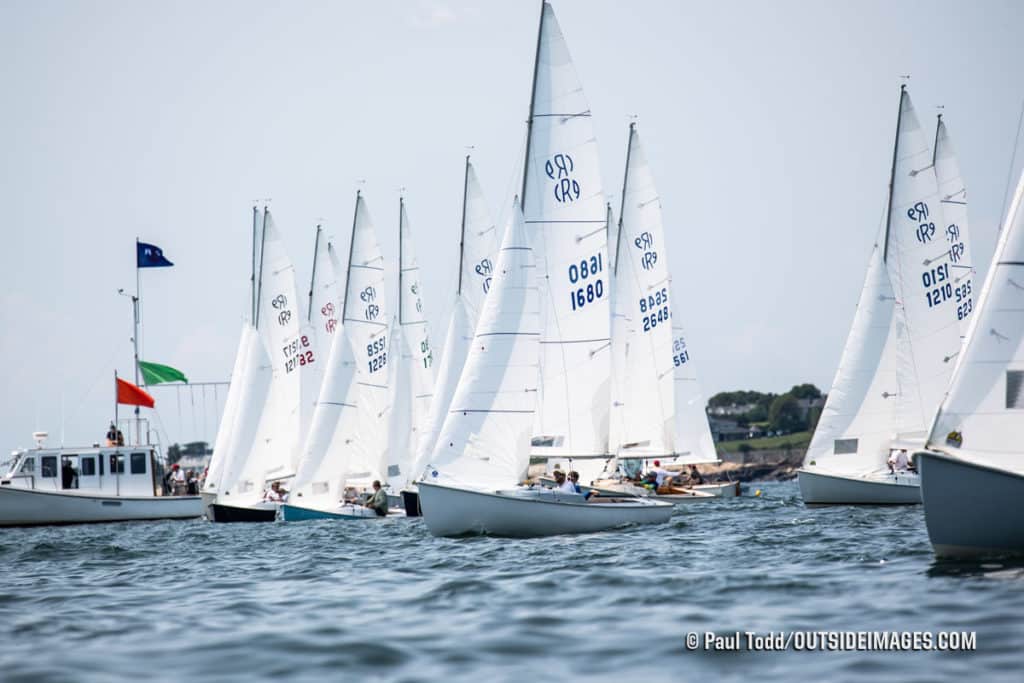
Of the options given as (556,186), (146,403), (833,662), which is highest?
(556,186)

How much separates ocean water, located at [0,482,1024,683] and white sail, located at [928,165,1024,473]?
5.24 feet

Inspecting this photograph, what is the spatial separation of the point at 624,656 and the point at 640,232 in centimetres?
3245

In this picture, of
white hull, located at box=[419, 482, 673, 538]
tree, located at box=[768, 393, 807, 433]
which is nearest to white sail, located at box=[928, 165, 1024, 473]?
white hull, located at box=[419, 482, 673, 538]

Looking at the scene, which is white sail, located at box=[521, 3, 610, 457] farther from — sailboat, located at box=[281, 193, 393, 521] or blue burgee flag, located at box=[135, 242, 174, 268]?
blue burgee flag, located at box=[135, 242, 174, 268]

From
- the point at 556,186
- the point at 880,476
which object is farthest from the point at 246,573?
the point at 880,476

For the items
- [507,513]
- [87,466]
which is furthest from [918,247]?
[87,466]

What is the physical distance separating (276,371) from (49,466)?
26.4ft

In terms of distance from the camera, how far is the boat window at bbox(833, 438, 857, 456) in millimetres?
33938

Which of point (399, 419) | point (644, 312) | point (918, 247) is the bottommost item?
point (399, 419)

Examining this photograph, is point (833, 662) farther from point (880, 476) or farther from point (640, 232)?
point (640, 232)

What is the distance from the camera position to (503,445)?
25.0 metres

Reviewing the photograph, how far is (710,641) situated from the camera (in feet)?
36.1

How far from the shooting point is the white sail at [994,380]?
15.5 meters

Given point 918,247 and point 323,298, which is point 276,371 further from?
point 918,247
